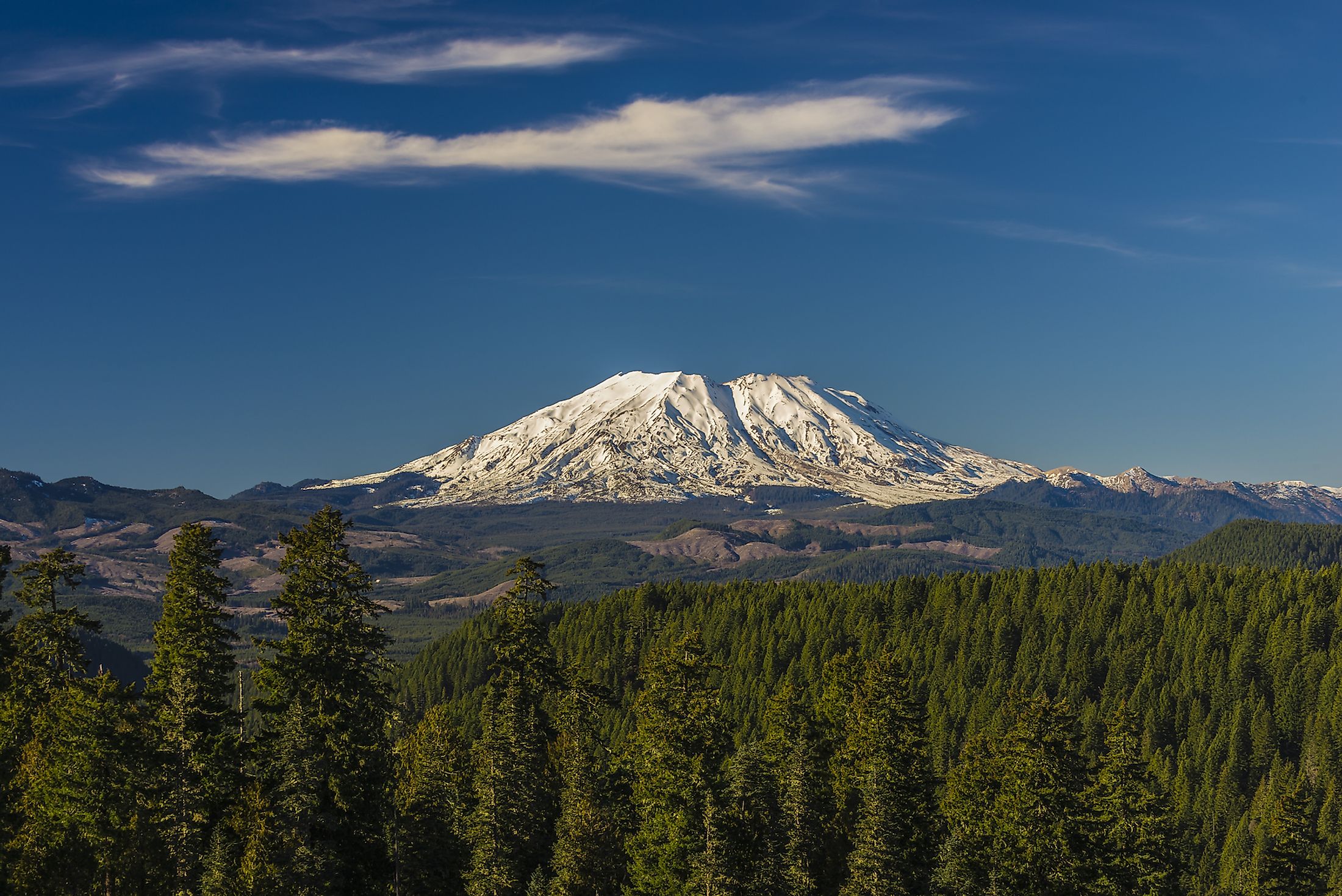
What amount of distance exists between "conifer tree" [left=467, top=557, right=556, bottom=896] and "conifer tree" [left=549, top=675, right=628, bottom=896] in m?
1.40

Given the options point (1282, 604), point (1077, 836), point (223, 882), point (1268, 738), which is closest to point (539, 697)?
point (223, 882)

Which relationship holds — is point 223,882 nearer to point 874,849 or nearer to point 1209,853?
point 874,849

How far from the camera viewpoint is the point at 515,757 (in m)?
66.2

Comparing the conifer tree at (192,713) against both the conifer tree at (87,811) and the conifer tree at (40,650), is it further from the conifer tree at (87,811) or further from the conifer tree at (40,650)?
the conifer tree at (40,650)

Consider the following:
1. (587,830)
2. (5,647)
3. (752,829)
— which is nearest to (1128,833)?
(752,829)

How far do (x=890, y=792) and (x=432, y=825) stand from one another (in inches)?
929

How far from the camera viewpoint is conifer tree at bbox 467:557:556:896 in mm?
61938

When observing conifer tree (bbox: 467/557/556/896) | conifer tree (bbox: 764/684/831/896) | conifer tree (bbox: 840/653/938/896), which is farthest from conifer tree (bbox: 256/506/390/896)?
conifer tree (bbox: 840/653/938/896)

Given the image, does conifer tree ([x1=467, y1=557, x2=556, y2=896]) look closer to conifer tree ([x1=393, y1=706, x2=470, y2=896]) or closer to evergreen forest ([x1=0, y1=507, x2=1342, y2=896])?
evergreen forest ([x1=0, y1=507, x2=1342, y2=896])

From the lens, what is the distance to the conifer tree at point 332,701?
54.2 meters

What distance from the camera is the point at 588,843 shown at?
205 feet

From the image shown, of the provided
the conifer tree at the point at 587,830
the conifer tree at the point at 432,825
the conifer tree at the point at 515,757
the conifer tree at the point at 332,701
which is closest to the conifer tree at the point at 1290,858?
the conifer tree at the point at 587,830

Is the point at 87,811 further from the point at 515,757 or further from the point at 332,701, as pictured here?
the point at 515,757

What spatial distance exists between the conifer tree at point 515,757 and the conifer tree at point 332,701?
254 inches
